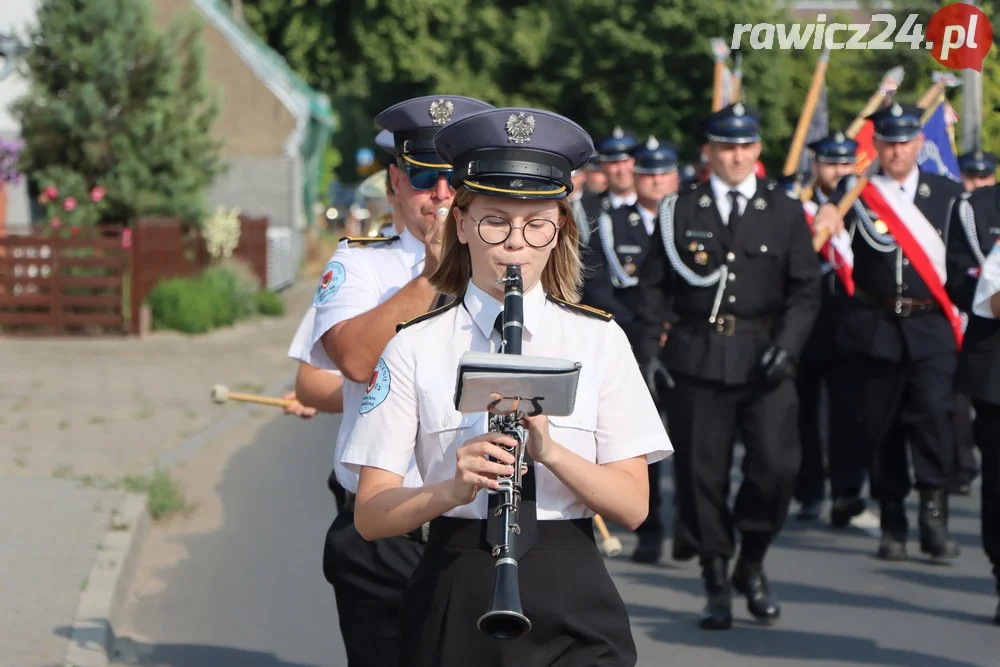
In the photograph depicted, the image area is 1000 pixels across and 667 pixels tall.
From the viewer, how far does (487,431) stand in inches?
141

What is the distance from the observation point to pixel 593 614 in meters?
3.76

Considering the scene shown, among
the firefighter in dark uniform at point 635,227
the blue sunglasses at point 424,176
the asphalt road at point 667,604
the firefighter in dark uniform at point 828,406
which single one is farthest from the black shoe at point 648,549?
the blue sunglasses at point 424,176

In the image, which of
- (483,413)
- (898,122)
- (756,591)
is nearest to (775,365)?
(756,591)

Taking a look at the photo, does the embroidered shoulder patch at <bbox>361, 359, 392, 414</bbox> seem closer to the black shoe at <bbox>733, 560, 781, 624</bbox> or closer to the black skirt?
the black skirt

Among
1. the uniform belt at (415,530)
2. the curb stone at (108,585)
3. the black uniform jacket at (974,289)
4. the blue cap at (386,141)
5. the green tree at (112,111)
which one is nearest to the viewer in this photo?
the uniform belt at (415,530)

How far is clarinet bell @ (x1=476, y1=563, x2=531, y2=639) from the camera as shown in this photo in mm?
3340

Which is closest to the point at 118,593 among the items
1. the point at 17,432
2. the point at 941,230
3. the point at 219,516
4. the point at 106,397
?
the point at 219,516

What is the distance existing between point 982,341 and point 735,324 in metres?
1.08

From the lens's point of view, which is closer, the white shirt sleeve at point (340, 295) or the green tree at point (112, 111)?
the white shirt sleeve at point (340, 295)

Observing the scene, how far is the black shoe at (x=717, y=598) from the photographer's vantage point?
7816mm

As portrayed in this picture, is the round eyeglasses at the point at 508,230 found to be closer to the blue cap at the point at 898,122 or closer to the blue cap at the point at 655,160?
the blue cap at the point at 898,122

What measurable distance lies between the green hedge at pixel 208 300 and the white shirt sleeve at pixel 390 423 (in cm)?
1940

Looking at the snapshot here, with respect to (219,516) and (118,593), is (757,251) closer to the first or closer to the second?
(118,593)

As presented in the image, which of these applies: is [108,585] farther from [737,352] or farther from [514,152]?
[514,152]
